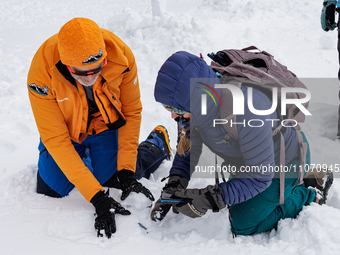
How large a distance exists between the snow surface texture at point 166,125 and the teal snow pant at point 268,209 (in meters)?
0.07

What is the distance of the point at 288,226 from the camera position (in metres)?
2.03

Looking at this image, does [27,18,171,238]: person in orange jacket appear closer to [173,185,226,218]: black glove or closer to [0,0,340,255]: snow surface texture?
[0,0,340,255]: snow surface texture

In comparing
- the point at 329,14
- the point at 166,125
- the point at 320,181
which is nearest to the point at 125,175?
the point at 166,125

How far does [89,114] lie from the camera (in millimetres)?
2189

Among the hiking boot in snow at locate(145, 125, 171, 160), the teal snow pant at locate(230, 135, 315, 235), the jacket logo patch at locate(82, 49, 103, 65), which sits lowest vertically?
the teal snow pant at locate(230, 135, 315, 235)

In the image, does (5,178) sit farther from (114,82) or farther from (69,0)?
(69,0)

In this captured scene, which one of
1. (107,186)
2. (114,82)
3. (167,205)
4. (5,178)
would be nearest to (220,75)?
(114,82)

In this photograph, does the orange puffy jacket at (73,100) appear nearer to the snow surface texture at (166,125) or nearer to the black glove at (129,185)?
the black glove at (129,185)

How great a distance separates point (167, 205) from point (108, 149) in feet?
2.76

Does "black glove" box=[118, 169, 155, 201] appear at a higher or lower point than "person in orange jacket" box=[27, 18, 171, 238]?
lower

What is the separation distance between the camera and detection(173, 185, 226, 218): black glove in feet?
5.79

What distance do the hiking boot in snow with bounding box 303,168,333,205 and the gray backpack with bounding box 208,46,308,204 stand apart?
63cm

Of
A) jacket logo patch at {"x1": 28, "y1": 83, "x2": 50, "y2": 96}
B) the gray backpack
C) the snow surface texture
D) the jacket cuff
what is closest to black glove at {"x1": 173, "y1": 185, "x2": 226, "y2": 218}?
the snow surface texture

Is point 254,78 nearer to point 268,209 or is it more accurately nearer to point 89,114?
point 268,209
